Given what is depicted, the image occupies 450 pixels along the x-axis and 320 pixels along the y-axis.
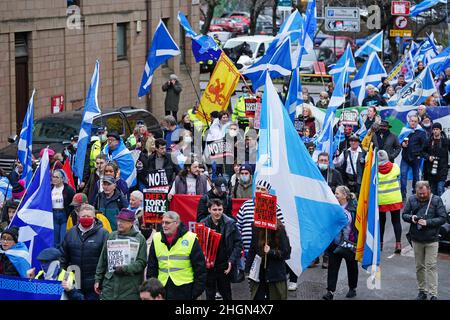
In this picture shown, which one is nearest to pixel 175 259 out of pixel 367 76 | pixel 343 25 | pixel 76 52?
pixel 367 76

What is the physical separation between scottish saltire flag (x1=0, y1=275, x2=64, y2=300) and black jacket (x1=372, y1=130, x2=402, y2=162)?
30.6 ft

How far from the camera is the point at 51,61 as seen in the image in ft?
88.0

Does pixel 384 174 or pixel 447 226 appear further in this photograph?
pixel 384 174

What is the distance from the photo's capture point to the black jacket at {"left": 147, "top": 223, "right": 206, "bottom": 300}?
11109 mm

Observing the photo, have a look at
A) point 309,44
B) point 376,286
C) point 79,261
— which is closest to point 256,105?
point 309,44

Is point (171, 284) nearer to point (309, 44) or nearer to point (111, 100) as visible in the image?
point (309, 44)

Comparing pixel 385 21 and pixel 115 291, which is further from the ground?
pixel 385 21

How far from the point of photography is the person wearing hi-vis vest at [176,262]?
11102mm

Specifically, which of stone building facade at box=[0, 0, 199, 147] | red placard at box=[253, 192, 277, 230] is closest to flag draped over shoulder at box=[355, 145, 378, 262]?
red placard at box=[253, 192, 277, 230]

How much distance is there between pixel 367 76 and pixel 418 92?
2.19 metres

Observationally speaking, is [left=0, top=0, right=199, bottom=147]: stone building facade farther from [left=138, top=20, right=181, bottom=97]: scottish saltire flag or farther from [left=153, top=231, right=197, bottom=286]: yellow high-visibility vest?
[left=153, top=231, right=197, bottom=286]: yellow high-visibility vest

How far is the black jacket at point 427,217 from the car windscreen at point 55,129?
27.4 feet

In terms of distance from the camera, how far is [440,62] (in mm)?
29000

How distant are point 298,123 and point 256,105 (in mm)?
1150
